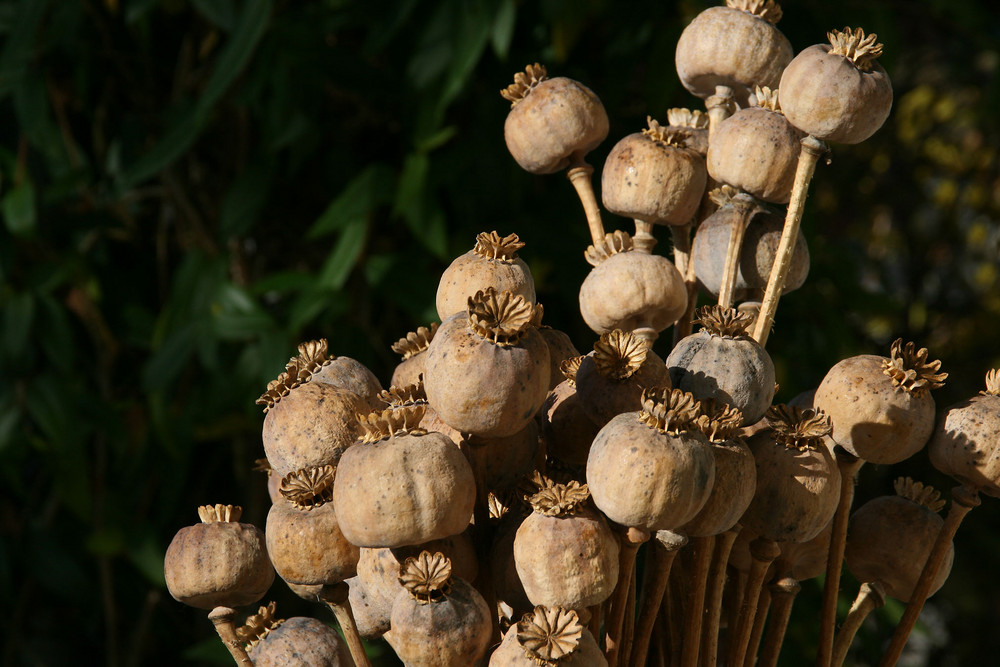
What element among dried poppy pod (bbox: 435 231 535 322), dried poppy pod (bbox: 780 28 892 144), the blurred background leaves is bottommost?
the blurred background leaves

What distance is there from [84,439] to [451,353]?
897 millimetres

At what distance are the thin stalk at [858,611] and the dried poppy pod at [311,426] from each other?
0.77ft

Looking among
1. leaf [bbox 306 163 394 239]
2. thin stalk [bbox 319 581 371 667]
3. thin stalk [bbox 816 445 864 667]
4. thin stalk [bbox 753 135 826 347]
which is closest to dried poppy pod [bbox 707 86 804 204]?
thin stalk [bbox 753 135 826 347]

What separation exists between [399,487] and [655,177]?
177mm

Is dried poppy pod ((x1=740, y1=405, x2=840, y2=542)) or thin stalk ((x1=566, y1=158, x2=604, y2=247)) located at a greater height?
thin stalk ((x1=566, y1=158, x2=604, y2=247))

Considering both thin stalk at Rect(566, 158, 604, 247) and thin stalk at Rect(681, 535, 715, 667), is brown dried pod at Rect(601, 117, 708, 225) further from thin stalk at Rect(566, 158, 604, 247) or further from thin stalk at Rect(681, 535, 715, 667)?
thin stalk at Rect(681, 535, 715, 667)

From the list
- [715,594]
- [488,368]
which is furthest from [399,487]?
[715,594]

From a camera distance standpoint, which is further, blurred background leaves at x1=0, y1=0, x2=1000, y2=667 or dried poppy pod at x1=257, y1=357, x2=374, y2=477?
blurred background leaves at x1=0, y1=0, x2=1000, y2=667

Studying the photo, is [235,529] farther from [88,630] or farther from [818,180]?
[818,180]

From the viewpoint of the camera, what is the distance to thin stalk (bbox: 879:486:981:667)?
338mm

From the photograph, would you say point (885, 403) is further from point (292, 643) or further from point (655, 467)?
point (292, 643)

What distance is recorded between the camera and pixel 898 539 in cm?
36

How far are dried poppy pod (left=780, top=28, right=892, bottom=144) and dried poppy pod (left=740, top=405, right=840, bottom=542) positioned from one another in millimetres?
112

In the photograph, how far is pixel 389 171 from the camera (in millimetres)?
936
